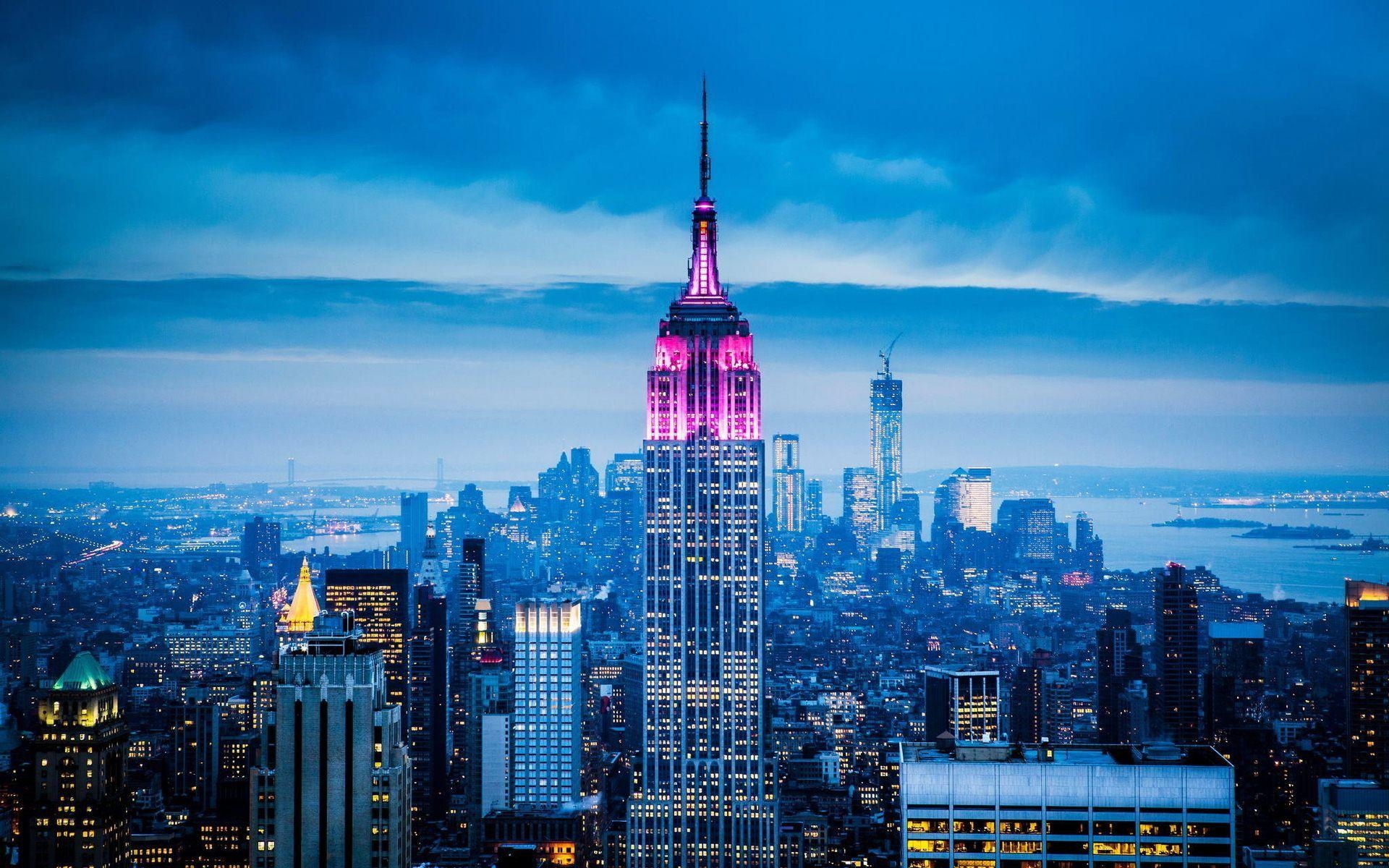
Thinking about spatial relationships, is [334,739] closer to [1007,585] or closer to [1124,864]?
[1124,864]

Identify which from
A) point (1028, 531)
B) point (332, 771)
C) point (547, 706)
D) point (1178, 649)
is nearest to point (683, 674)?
point (547, 706)

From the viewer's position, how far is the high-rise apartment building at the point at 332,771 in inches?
571

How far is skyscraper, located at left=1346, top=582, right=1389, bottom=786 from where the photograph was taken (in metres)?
22.9

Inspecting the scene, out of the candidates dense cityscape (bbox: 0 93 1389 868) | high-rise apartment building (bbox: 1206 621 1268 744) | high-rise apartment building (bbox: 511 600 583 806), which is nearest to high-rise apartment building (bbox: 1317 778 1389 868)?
dense cityscape (bbox: 0 93 1389 868)

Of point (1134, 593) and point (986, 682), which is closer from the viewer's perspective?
point (986, 682)

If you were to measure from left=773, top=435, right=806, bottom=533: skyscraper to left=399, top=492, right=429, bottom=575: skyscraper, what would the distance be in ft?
18.9

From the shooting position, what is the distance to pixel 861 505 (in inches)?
1533

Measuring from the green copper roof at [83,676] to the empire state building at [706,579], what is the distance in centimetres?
892

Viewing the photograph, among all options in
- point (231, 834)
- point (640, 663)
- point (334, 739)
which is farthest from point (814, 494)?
point (334, 739)

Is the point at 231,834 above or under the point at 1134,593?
under

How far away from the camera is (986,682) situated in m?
30.7

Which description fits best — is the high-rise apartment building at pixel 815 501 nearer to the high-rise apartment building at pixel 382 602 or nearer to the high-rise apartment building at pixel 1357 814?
the high-rise apartment building at pixel 382 602

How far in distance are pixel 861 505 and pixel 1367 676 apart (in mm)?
15618

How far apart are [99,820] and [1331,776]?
48.2 feet
